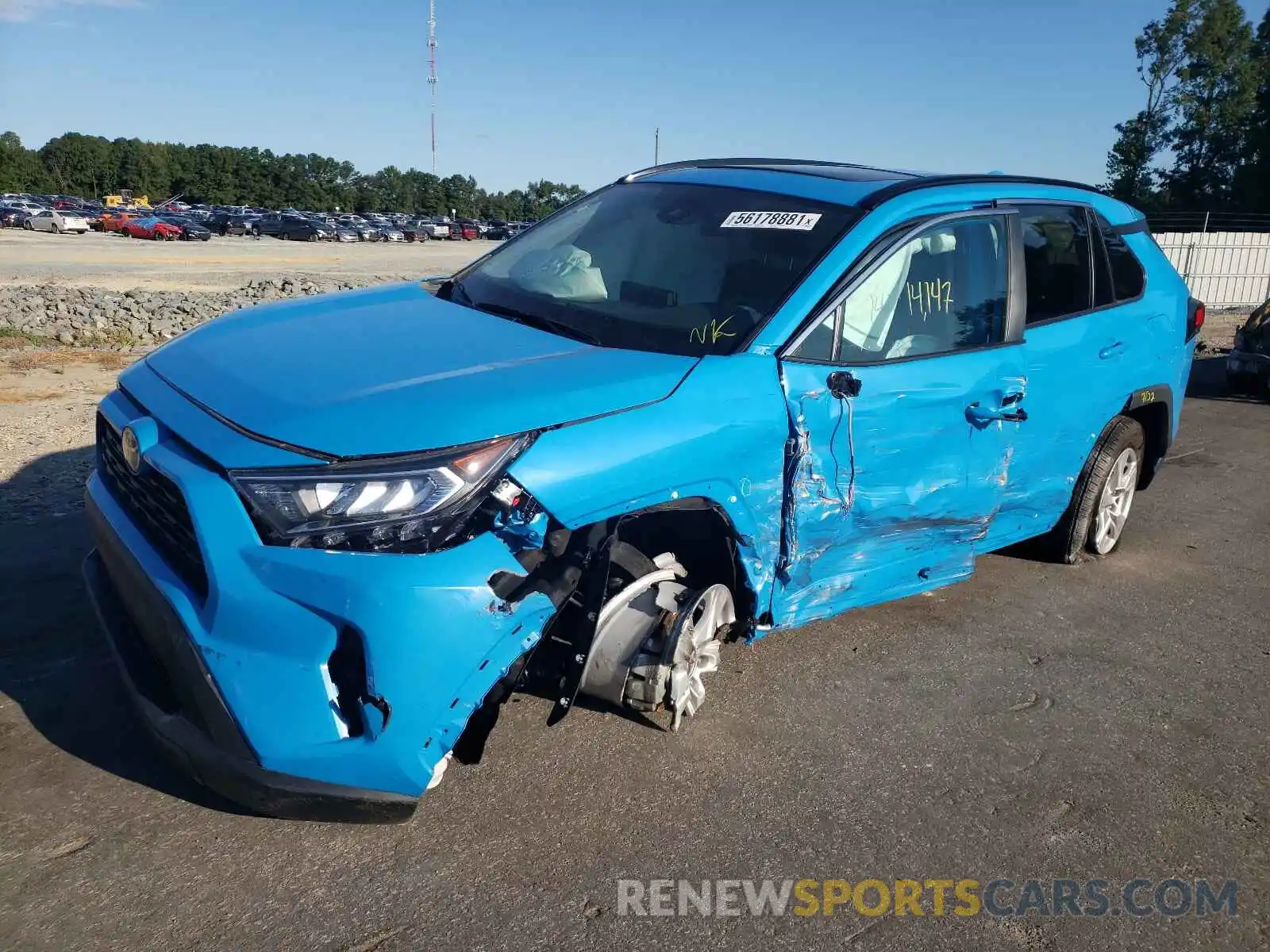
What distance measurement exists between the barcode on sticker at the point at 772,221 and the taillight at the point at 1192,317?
9.80 ft

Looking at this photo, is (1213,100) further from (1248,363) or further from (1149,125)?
(1248,363)

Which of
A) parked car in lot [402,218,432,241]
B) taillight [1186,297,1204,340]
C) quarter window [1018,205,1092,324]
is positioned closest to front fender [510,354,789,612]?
quarter window [1018,205,1092,324]

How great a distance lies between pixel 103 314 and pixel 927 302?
11117 mm

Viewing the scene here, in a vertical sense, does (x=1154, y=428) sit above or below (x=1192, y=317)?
below

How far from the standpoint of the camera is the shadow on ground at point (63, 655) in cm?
312

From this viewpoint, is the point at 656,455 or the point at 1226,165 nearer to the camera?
the point at 656,455

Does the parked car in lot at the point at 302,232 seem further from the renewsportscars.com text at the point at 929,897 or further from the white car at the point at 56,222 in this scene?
the renewsportscars.com text at the point at 929,897

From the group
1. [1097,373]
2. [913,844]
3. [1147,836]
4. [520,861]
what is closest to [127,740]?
[520,861]

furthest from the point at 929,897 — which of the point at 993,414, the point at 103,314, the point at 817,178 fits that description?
the point at 103,314

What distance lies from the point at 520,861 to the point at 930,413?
212 cm

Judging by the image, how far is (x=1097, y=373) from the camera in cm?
468

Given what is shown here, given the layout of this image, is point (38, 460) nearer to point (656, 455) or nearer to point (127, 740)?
point (127, 740)

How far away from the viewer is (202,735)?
256 cm

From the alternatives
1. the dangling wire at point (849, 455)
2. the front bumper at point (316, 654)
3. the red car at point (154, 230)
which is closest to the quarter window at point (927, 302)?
the dangling wire at point (849, 455)
